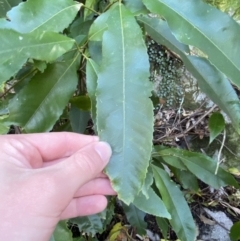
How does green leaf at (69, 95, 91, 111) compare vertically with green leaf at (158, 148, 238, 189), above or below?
above

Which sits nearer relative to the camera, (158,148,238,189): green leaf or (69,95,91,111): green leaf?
(69,95,91,111): green leaf

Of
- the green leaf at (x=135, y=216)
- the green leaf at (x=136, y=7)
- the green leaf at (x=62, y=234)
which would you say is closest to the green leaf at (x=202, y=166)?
the green leaf at (x=135, y=216)

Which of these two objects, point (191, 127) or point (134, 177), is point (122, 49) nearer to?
point (134, 177)

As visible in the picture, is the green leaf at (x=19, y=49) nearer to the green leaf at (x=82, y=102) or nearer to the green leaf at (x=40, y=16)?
the green leaf at (x=40, y=16)

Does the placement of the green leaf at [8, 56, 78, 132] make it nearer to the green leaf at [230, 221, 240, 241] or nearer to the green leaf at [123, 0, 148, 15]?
the green leaf at [123, 0, 148, 15]

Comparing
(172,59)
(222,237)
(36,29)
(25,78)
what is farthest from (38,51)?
(222,237)

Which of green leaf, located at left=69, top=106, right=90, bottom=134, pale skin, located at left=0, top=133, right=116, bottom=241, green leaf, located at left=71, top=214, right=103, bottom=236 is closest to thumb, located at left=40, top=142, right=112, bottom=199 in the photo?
pale skin, located at left=0, top=133, right=116, bottom=241

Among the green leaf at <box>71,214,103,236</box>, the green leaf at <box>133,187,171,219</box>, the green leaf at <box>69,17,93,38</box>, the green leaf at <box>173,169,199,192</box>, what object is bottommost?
the green leaf at <box>71,214,103,236</box>
